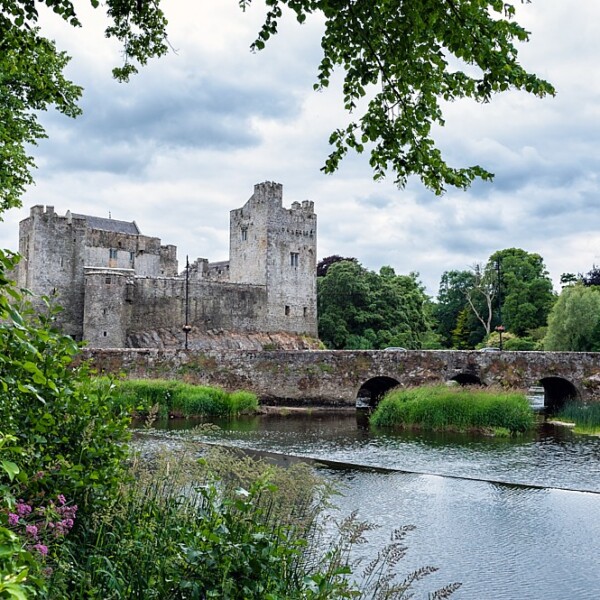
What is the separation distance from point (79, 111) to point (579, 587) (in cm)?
1610

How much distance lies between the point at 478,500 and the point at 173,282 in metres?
36.2

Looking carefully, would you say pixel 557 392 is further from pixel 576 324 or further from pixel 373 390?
pixel 576 324

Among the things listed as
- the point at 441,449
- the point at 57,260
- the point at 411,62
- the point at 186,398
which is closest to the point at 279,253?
the point at 57,260

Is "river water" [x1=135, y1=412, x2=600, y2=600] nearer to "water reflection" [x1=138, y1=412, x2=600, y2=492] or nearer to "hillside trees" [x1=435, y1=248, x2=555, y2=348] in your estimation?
"water reflection" [x1=138, y1=412, x2=600, y2=492]

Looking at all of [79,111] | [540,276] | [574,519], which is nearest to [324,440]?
[574,519]

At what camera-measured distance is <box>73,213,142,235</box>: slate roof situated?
175 feet

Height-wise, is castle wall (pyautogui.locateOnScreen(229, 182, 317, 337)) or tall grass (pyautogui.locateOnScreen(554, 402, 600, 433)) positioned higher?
castle wall (pyautogui.locateOnScreen(229, 182, 317, 337))

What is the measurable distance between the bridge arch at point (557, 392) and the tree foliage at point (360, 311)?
685 inches

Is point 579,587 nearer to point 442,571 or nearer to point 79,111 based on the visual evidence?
point 442,571

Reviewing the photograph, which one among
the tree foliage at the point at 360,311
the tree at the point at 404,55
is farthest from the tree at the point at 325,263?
the tree at the point at 404,55

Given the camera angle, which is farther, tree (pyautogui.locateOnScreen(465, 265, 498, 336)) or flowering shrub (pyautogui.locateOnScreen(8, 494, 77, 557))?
tree (pyautogui.locateOnScreen(465, 265, 498, 336))

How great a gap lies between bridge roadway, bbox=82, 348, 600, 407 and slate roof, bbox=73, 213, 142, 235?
971 inches

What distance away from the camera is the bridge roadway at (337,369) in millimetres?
29250

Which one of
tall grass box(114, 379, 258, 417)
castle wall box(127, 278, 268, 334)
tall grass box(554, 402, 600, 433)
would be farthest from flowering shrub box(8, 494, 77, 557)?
castle wall box(127, 278, 268, 334)
